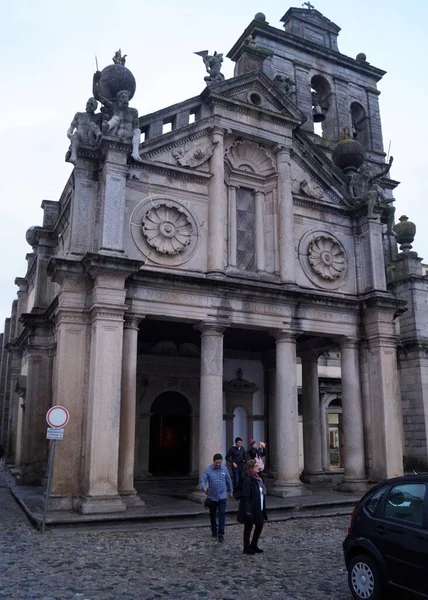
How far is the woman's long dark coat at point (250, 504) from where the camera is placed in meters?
9.67

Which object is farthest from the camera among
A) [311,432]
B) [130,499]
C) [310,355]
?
[310,355]

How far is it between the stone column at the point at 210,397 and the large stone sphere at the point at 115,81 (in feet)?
24.7

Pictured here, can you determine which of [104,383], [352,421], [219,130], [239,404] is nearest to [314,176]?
[219,130]

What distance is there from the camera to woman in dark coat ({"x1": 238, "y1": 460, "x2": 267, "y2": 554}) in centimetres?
968

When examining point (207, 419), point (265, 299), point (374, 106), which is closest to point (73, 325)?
point (207, 419)

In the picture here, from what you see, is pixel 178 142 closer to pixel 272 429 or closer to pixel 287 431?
pixel 287 431

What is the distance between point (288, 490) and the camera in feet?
51.8

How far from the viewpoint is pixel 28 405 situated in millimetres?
20125

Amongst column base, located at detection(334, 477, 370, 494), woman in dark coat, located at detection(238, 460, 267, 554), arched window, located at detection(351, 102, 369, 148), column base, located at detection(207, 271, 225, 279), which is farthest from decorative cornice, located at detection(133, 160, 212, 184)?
arched window, located at detection(351, 102, 369, 148)

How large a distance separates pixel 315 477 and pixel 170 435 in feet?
18.2

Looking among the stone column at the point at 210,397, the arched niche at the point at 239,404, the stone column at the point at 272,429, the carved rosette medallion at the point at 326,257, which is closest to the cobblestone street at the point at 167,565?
the stone column at the point at 210,397

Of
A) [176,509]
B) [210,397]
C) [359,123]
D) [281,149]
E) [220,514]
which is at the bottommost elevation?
[176,509]

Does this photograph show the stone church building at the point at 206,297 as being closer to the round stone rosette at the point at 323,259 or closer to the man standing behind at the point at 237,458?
the round stone rosette at the point at 323,259

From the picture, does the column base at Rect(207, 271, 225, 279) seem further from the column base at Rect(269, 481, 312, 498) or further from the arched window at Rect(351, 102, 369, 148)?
the arched window at Rect(351, 102, 369, 148)
